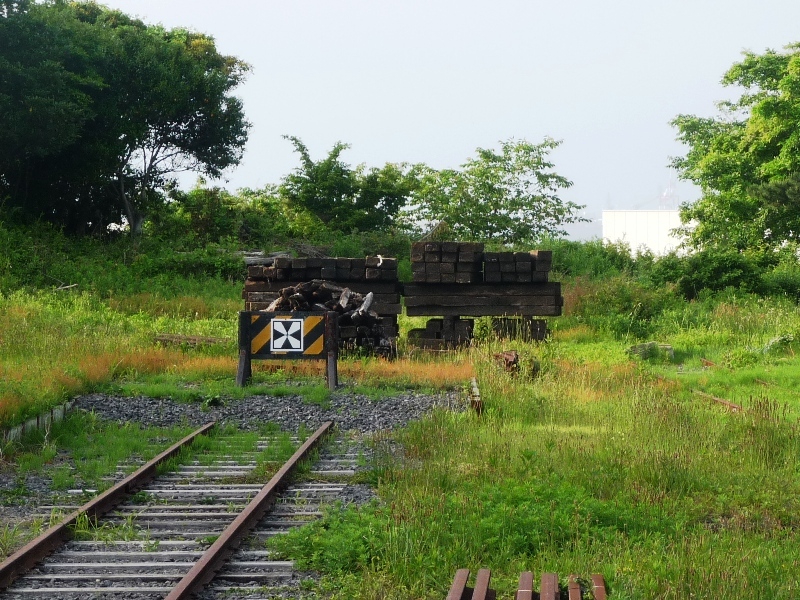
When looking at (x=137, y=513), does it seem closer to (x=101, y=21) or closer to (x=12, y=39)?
(x=12, y=39)

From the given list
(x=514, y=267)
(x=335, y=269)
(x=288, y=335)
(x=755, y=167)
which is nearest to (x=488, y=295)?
(x=514, y=267)

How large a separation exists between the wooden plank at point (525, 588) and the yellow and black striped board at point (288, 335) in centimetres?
940

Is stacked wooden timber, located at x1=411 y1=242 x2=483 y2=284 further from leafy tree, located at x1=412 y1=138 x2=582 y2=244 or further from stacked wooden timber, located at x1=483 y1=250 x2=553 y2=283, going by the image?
leafy tree, located at x1=412 y1=138 x2=582 y2=244

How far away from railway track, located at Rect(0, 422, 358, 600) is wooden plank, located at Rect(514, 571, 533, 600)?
4.57 ft

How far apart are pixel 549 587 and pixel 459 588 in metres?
0.42

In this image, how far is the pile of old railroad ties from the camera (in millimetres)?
19406

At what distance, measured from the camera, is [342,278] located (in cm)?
1944

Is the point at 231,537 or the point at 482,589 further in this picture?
the point at 231,537

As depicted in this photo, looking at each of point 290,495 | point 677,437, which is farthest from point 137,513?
point 677,437

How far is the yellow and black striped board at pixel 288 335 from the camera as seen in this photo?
14.1 meters

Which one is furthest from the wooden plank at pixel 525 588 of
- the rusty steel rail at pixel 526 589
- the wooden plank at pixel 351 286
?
the wooden plank at pixel 351 286

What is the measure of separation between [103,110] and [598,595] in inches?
1189

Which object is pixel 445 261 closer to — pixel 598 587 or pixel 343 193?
pixel 598 587

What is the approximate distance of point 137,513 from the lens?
7.05 meters
